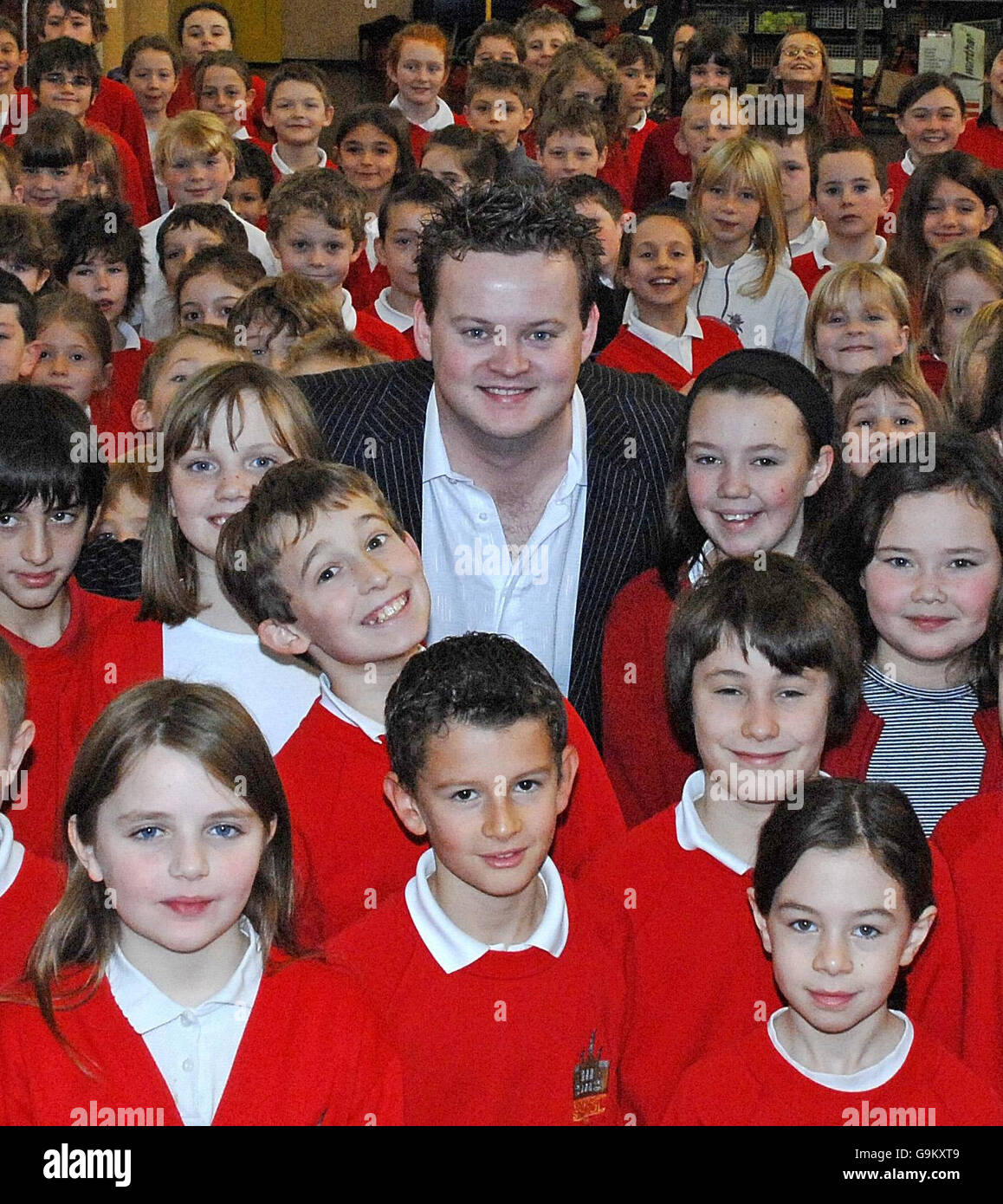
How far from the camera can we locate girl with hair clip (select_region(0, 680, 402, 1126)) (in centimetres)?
191

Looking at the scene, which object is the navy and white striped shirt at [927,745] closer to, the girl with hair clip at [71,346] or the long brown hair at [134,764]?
the long brown hair at [134,764]

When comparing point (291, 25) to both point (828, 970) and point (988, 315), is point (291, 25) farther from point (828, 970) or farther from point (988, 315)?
point (828, 970)

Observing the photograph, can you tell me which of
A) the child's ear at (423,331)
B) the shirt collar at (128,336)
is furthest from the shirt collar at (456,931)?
the shirt collar at (128,336)

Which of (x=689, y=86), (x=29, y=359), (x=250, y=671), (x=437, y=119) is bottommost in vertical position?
(x=250, y=671)

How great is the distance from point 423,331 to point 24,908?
4.22 ft

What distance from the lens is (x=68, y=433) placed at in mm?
2918

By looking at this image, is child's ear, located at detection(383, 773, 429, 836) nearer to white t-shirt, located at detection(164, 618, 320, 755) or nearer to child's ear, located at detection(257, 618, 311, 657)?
child's ear, located at detection(257, 618, 311, 657)

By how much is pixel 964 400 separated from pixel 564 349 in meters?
1.12

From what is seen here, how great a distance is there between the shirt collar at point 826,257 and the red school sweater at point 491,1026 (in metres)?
3.80

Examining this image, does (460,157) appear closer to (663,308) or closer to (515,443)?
(663,308)

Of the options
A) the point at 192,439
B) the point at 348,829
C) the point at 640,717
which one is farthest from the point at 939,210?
the point at 348,829

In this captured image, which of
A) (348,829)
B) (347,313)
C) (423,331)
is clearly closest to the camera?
(348,829)

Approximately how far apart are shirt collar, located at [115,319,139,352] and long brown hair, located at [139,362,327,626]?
1977mm

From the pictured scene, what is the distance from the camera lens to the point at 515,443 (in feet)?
9.25
